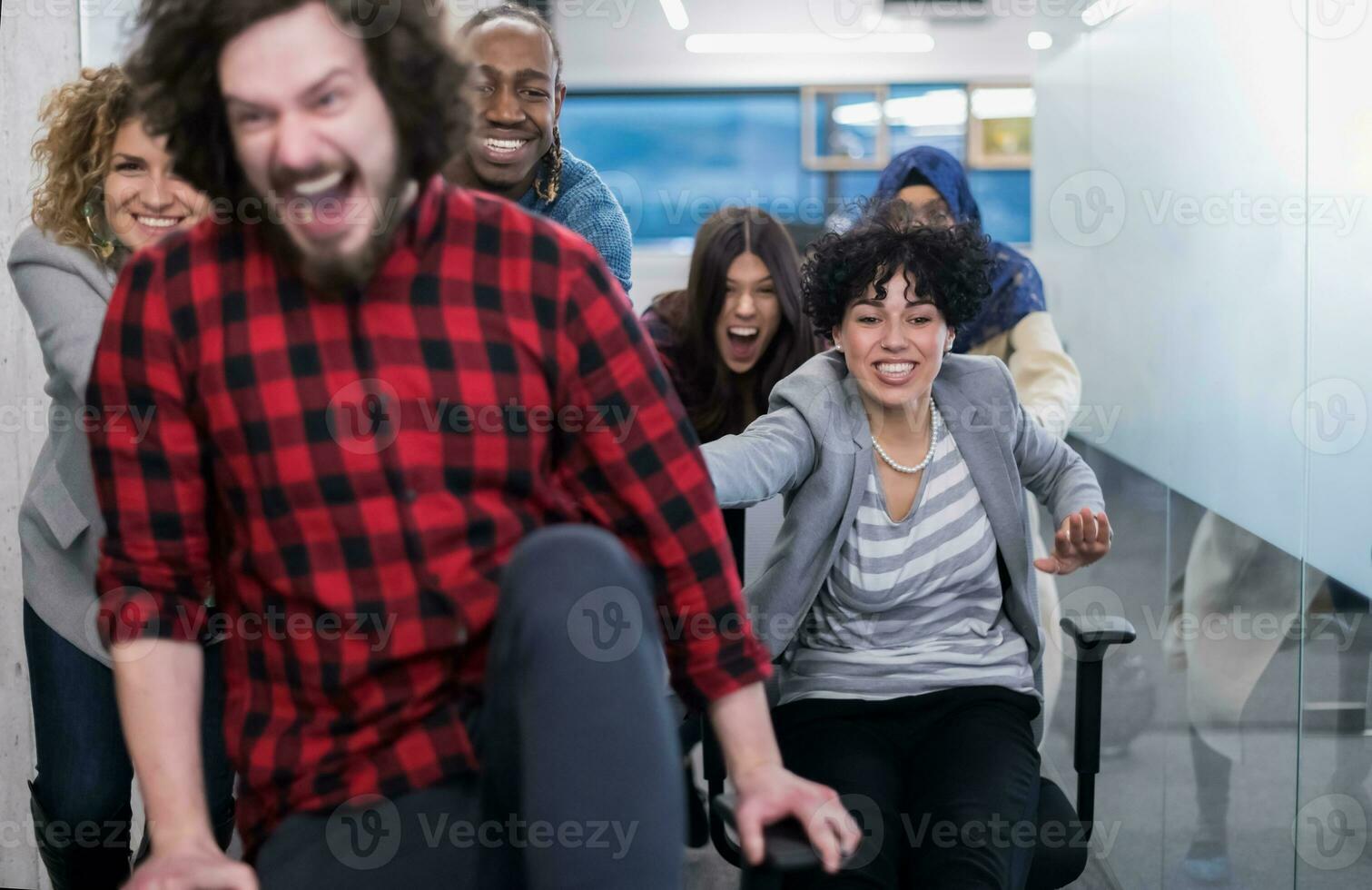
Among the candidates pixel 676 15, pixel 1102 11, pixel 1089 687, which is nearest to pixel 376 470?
pixel 1089 687

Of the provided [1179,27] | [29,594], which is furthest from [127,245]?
[1179,27]

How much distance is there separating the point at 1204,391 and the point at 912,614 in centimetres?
92

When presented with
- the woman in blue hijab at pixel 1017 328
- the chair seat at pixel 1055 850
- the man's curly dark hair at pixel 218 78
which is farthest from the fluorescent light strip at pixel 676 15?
the man's curly dark hair at pixel 218 78

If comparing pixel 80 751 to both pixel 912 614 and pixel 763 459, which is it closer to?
pixel 763 459

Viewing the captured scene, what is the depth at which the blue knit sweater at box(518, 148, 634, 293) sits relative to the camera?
216 centimetres

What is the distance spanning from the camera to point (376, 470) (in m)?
1.04

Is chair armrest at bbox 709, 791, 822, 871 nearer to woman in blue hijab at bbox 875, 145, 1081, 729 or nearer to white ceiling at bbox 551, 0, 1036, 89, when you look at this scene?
woman in blue hijab at bbox 875, 145, 1081, 729

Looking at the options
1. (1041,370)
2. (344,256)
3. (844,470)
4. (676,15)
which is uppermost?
(676,15)

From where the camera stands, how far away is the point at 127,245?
1.83 m

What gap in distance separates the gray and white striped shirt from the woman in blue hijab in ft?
1.97

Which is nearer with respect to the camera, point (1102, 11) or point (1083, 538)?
point (1083, 538)

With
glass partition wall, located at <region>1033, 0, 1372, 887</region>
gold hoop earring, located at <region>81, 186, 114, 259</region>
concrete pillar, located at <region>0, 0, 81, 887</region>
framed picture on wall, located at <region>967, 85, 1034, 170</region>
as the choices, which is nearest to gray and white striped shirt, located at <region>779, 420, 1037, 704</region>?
glass partition wall, located at <region>1033, 0, 1372, 887</region>

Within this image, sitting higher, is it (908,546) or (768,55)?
(768,55)

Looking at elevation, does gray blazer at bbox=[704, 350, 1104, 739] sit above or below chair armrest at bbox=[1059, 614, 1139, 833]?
above
